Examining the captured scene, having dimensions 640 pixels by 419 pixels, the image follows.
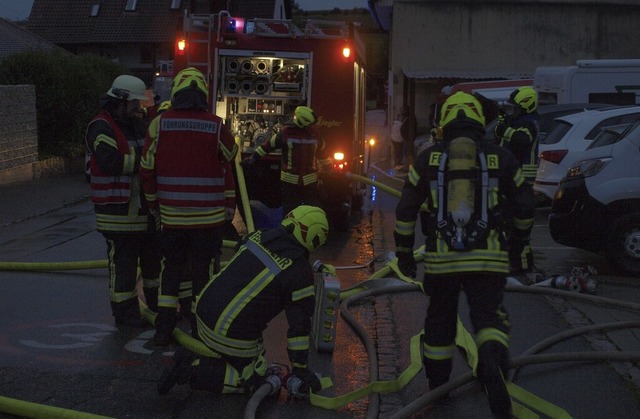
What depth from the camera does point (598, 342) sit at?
7.08 metres

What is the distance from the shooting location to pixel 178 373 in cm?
555

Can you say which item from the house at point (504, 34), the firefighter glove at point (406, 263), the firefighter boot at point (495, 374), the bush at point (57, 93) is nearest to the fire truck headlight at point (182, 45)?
the firefighter glove at point (406, 263)

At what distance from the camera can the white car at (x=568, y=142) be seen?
13.5m

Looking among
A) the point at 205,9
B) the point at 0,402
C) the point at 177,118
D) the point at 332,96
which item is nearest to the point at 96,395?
the point at 0,402

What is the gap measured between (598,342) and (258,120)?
23.7 ft

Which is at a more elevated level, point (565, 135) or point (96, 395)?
point (565, 135)

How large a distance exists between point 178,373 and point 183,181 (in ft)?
5.61

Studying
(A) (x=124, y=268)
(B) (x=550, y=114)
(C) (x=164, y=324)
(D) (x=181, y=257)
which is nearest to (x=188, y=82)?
(D) (x=181, y=257)

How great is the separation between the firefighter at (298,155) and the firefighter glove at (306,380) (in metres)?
5.74

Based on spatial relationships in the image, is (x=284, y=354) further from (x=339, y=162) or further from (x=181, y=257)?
(x=339, y=162)

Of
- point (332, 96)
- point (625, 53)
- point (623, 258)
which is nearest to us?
point (623, 258)

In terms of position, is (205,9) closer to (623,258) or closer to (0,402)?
(623,258)

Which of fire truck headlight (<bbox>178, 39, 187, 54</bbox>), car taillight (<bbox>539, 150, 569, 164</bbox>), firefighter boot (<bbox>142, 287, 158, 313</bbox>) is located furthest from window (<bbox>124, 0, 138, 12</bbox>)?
firefighter boot (<bbox>142, 287, 158, 313</bbox>)

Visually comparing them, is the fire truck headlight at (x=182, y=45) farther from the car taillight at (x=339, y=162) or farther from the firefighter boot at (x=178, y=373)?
the firefighter boot at (x=178, y=373)
